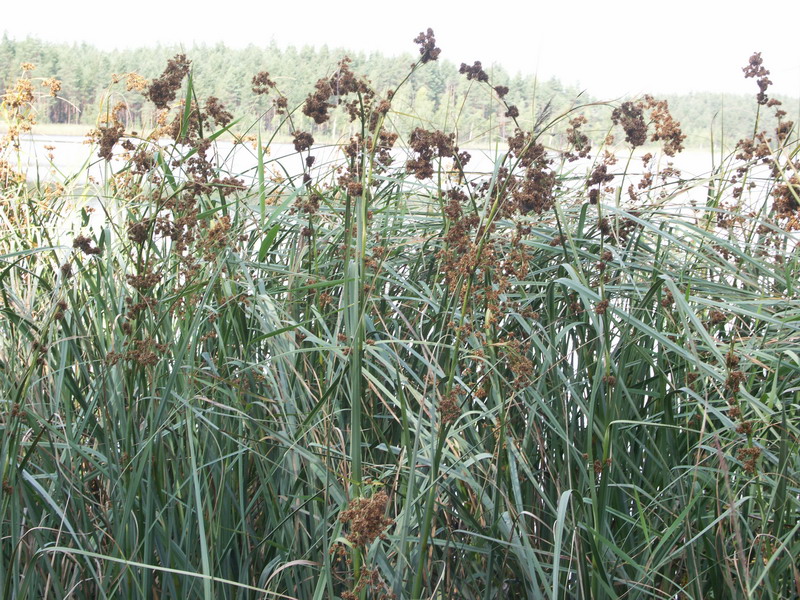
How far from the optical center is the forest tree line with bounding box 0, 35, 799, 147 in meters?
2.42

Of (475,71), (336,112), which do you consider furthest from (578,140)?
(336,112)

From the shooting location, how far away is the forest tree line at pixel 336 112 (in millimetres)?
2416

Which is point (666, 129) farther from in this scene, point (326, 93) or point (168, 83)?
point (168, 83)

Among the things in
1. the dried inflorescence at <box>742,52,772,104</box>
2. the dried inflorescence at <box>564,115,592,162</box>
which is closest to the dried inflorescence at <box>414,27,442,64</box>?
the dried inflorescence at <box>564,115,592,162</box>

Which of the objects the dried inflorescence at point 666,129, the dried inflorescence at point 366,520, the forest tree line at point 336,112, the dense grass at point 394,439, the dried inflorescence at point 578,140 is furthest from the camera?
the forest tree line at point 336,112

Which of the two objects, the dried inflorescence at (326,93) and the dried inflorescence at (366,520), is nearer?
the dried inflorescence at (366,520)

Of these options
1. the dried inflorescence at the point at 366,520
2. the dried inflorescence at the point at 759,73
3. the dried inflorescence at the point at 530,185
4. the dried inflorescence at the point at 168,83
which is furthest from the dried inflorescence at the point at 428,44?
the dried inflorescence at the point at 759,73

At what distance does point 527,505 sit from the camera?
1518 mm

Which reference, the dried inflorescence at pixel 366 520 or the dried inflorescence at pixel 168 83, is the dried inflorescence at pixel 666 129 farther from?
the dried inflorescence at pixel 366 520

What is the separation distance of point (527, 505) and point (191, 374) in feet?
2.21

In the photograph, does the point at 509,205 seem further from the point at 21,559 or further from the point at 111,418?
the point at 21,559

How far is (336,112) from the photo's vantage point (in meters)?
3.76

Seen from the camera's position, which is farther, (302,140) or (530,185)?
(302,140)

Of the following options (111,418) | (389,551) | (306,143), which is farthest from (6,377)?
(389,551)
